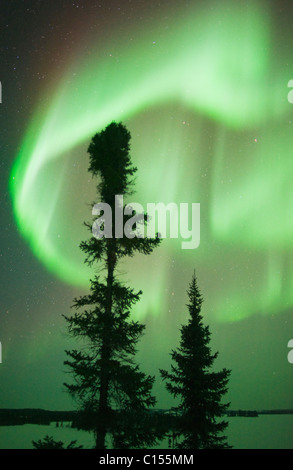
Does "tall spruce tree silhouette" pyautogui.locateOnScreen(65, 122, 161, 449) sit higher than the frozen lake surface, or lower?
higher

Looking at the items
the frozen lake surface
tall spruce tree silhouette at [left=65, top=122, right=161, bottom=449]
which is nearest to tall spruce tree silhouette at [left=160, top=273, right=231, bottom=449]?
tall spruce tree silhouette at [left=65, top=122, right=161, bottom=449]

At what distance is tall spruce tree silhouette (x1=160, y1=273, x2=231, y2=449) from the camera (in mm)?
16266

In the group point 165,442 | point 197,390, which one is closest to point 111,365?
point 197,390

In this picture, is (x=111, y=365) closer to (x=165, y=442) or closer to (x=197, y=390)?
(x=197, y=390)

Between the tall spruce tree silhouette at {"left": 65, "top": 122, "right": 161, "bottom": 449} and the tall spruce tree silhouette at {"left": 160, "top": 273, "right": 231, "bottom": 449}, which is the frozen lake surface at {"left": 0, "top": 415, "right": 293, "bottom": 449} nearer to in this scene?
the tall spruce tree silhouette at {"left": 160, "top": 273, "right": 231, "bottom": 449}

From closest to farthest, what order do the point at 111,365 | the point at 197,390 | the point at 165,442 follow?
1. the point at 111,365
2. the point at 197,390
3. the point at 165,442

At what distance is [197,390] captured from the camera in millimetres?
16422

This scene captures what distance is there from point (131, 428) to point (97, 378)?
203 cm

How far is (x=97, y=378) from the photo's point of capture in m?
11.7

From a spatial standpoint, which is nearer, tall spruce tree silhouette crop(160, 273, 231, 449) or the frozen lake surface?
tall spruce tree silhouette crop(160, 273, 231, 449)

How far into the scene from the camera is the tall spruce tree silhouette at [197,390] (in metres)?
16.3

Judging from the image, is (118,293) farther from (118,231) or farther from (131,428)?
(131,428)

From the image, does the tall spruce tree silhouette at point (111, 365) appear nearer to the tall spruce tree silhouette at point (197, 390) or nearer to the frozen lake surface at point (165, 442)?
the tall spruce tree silhouette at point (197, 390)

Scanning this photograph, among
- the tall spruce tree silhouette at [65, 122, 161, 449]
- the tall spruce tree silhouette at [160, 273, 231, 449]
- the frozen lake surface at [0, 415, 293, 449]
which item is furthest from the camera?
the frozen lake surface at [0, 415, 293, 449]
